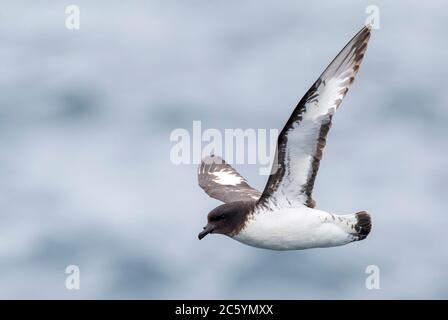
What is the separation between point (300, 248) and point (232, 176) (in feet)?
15.9

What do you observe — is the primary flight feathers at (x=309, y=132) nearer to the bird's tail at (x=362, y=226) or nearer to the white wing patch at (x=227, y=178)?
the bird's tail at (x=362, y=226)

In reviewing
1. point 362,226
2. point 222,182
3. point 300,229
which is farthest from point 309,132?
point 222,182

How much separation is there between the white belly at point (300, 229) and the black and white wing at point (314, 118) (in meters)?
0.71

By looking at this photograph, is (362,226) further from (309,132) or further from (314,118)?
(314,118)

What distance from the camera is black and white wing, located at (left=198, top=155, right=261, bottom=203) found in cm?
2497

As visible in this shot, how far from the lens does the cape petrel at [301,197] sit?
20938 mm

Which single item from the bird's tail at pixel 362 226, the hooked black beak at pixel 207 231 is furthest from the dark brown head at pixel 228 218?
the bird's tail at pixel 362 226

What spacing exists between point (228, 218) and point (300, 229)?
1.45 metres

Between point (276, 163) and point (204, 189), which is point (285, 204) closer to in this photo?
point (276, 163)

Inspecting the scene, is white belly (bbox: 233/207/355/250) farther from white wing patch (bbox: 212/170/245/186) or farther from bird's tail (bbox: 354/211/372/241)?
white wing patch (bbox: 212/170/245/186)

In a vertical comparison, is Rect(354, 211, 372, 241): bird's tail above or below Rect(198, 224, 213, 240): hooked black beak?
below

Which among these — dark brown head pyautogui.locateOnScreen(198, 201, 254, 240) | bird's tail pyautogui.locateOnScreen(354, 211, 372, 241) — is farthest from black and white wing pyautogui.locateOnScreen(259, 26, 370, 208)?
bird's tail pyautogui.locateOnScreen(354, 211, 372, 241)

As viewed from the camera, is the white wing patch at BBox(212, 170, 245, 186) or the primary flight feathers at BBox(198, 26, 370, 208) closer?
the primary flight feathers at BBox(198, 26, 370, 208)

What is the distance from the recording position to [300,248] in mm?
21953
